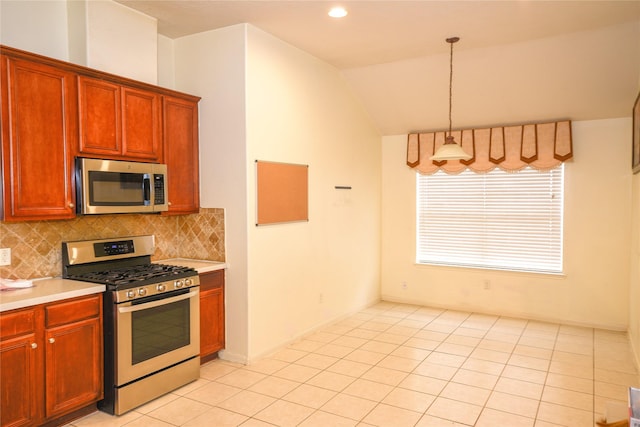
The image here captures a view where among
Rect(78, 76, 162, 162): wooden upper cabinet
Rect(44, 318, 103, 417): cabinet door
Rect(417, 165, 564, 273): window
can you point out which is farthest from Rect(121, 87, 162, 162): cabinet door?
Rect(417, 165, 564, 273): window

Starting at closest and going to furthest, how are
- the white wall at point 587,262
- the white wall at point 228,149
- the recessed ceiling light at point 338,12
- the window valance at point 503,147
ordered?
the recessed ceiling light at point 338,12
the white wall at point 228,149
the white wall at point 587,262
the window valance at point 503,147

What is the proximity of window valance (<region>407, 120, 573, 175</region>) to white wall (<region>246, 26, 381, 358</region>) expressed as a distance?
0.68 meters

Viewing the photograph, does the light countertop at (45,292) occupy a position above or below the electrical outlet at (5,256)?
below

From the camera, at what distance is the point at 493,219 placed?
567 cm

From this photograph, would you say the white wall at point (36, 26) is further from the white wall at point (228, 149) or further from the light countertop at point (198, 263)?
the light countertop at point (198, 263)

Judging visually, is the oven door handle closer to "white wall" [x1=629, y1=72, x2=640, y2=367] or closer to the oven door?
the oven door

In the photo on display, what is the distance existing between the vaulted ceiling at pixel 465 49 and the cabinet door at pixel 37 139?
104 centimetres

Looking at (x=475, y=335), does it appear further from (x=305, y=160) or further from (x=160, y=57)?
(x=160, y=57)

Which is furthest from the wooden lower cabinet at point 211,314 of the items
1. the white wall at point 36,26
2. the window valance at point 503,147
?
the window valance at point 503,147

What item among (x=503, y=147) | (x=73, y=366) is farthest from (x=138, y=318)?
(x=503, y=147)

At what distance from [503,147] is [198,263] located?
12.5ft

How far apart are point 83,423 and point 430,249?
451cm

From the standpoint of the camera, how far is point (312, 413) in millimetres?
3115

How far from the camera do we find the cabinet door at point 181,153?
12.7 feet
